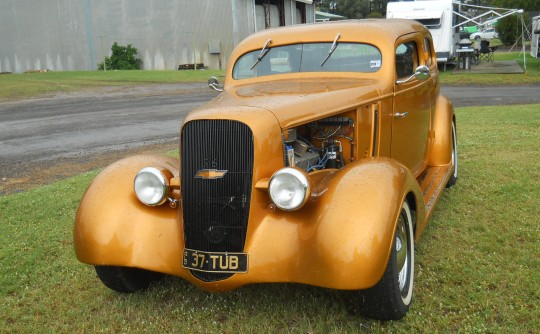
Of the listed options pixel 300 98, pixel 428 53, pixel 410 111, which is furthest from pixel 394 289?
pixel 428 53

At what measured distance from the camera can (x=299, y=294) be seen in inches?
137

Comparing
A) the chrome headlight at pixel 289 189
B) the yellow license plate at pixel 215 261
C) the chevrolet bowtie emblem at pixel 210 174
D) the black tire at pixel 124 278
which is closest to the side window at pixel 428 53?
the chrome headlight at pixel 289 189

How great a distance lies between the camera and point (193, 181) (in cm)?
304

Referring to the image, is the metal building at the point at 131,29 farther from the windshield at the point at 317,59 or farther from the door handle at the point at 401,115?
the door handle at the point at 401,115

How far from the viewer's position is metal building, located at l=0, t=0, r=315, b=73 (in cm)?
2875

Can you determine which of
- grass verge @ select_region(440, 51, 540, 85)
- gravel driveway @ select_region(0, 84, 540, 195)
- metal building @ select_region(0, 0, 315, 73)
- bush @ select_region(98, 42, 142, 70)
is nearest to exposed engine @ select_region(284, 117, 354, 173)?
gravel driveway @ select_region(0, 84, 540, 195)

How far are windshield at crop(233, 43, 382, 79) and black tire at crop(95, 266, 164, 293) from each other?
203 centimetres

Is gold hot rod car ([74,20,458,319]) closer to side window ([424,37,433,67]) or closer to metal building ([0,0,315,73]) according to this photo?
side window ([424,37,433,67])

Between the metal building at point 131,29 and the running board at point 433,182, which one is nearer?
the running board at point 433,182

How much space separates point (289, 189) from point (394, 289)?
2.71 feet

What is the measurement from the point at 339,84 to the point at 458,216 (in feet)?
5.98

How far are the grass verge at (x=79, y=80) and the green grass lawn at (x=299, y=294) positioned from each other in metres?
16.3

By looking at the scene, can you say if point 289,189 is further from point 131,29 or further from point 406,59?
point 131,29

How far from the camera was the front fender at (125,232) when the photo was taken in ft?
10.3
